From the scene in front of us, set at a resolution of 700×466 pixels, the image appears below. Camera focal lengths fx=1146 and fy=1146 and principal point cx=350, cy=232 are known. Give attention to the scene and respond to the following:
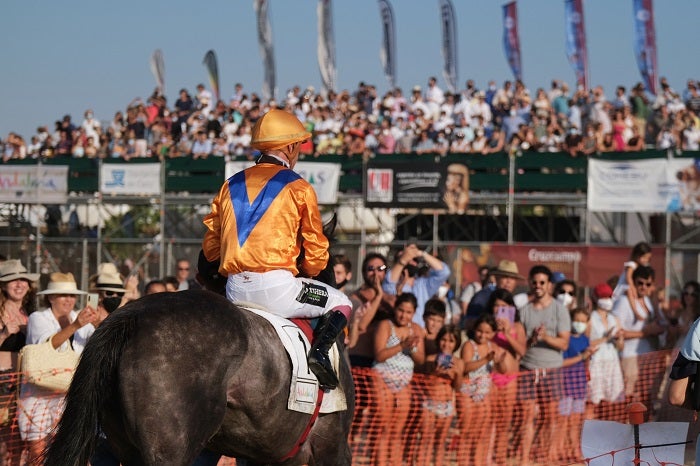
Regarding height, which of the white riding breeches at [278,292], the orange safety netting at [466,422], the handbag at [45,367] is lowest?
the orange safety netting at [466,422]

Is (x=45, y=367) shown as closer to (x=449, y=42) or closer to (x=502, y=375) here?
(x=502, y=375)

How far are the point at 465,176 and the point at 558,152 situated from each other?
→ 166 centimetres

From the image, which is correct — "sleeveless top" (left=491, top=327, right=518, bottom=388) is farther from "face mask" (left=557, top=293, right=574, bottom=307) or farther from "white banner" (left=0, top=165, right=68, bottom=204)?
"white banner" (left=0, top=165, right=68, bottom=204)

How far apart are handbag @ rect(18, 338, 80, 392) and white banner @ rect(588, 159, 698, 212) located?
1258 cm

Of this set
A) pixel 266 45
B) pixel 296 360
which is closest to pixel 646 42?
pixel 266 45

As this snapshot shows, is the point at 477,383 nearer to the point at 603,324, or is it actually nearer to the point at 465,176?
the point at 603,324

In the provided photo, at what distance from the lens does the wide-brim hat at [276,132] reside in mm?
6090

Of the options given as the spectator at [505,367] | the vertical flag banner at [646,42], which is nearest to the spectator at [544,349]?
the spectator at [505,367]

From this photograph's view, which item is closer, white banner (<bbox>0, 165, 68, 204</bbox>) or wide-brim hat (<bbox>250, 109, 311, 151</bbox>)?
wide-brim hat (<bbox>250, 109, 311, 151</bbox>)

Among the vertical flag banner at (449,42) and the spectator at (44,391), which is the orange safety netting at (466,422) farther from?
the vertical flag banner at (449,42)

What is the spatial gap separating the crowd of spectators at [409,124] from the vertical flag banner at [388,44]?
3.91 metres

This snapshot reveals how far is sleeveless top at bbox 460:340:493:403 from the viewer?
10430 millimetres

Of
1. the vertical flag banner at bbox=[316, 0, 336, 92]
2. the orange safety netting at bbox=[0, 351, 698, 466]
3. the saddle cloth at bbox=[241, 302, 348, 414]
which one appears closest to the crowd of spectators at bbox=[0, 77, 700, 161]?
the vertical flag banner at bbox=[316, 0, 336, 92]

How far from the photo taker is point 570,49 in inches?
1019
